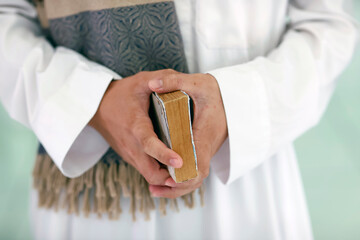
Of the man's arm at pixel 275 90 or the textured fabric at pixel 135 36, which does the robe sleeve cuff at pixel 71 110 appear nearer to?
the textured fabric at pixel 135 36

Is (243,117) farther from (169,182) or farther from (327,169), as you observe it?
(327,169)

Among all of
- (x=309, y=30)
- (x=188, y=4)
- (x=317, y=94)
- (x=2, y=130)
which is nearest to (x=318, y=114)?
(x=317, y=94)

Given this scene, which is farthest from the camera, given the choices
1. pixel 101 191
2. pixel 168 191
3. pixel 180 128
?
pixel 101 191

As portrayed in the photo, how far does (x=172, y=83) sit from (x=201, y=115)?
63 mm

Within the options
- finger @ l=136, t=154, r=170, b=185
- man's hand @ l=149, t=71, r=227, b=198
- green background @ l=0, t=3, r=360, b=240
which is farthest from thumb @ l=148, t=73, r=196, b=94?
green background @ l=0, t=3, r=360, b=240

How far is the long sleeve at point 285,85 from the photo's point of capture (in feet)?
1.52

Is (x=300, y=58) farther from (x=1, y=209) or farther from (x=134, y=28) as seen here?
(x=1, y=209)

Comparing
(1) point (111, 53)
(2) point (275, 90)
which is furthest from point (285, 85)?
(1) point (111, 53)

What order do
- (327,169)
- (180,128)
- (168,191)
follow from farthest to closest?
(327,169) < (168,191) < (180,128)

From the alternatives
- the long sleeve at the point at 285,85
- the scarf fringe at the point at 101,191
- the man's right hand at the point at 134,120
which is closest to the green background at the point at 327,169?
the long sleeve at the point at 285,85

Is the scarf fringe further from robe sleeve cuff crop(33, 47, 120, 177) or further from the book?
the book

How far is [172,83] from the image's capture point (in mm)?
373

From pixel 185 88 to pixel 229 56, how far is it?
0.20 meters

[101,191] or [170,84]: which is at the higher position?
[170,84]
